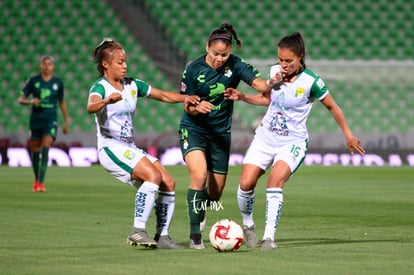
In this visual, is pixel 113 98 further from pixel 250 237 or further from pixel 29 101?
pixel 29 101

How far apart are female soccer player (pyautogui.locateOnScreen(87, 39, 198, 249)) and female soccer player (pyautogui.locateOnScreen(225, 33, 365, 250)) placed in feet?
2.26

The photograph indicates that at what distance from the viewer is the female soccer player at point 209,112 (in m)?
8.49

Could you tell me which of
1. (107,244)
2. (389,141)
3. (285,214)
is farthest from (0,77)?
(107,244)

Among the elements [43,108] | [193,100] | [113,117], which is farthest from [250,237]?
[43,108]

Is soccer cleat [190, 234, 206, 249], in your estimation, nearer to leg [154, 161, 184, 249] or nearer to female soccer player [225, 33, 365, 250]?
leg [154, 161, 184, 249]

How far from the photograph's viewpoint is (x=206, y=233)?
9.68 meters

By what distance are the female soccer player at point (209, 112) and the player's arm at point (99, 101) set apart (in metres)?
0.83

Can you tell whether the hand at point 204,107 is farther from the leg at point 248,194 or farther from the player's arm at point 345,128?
the player's arm at point 345,128

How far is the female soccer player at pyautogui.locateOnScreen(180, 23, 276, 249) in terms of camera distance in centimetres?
849

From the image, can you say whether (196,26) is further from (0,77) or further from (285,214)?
(285,214)

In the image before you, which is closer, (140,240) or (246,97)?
(140,240)

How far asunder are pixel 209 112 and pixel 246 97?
0.42m

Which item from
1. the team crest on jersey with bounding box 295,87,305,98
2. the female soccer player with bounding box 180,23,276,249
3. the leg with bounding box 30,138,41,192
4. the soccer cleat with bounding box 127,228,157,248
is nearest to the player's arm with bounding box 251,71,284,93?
the female soccer player with bounding box 180,23,276,249

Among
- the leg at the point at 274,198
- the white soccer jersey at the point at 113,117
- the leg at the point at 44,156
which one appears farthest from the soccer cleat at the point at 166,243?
the leg at the point at 44,156
